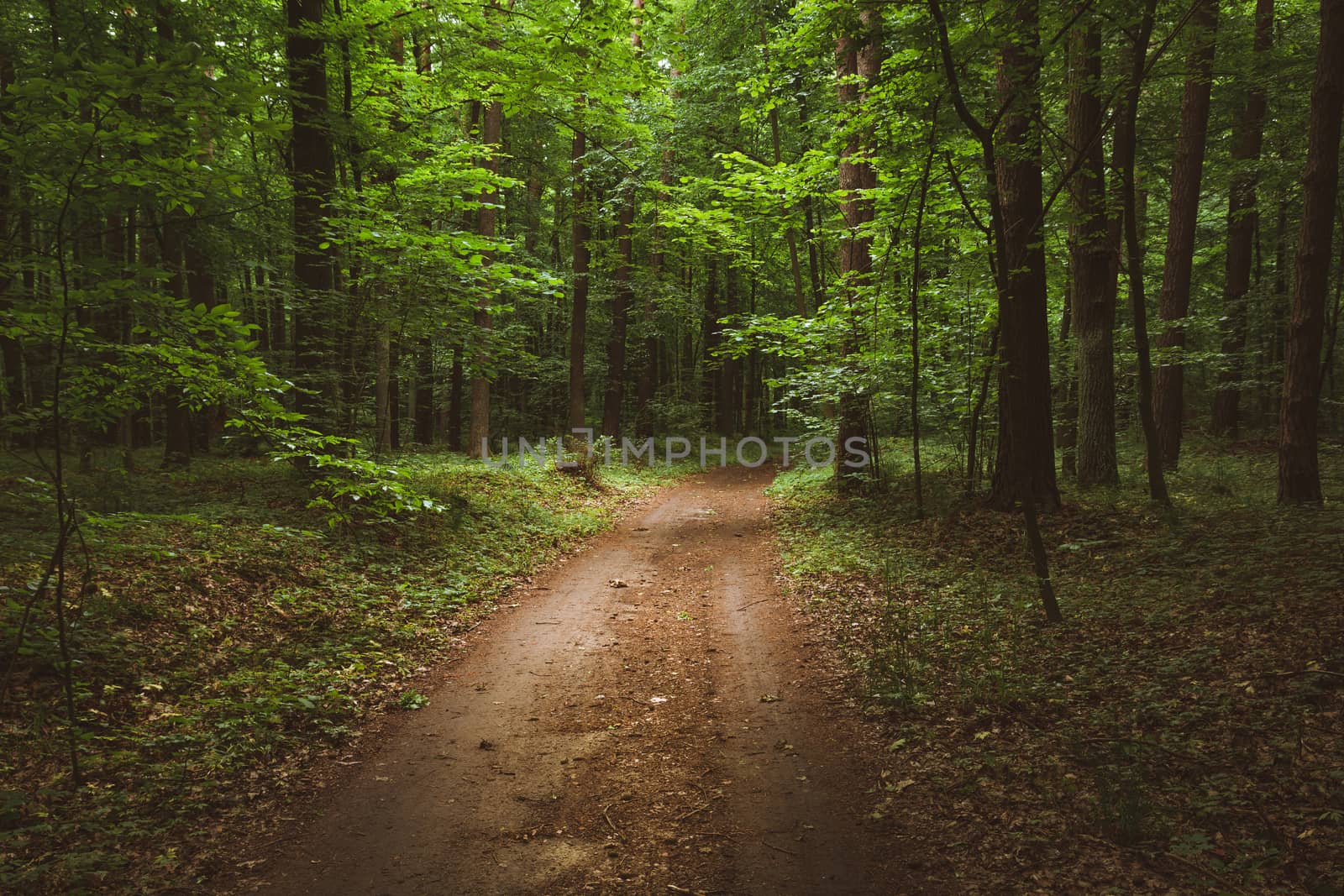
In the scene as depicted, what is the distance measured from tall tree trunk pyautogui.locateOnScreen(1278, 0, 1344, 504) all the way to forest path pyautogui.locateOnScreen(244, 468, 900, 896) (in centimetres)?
663

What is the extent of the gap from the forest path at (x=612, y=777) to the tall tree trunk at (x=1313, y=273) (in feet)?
21.8

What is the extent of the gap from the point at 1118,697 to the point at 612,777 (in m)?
3.87

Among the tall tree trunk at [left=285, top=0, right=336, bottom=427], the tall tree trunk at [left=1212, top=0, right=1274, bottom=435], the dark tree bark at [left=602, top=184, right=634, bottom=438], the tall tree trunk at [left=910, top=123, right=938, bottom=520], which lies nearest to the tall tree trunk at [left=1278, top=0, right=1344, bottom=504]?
the tall tree trunk at [left=910, top=123, right=938, bottom=520]

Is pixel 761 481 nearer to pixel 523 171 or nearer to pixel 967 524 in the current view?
pixel 967 524

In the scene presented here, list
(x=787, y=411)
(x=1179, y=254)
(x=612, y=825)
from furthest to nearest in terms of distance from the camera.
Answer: (x=787, y=411) < (x=1179, y=254) < (x=612, y=825)

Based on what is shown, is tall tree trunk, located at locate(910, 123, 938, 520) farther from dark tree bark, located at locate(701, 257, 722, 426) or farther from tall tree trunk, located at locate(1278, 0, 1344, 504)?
dark tree bark, located at locate(701, 257, 722, 426)

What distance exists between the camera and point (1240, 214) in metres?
11.4

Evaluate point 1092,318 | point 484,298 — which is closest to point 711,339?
point 484,298

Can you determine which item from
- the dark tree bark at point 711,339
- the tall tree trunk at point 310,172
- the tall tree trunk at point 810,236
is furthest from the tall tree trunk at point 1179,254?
the tall tree trunk at point 310,172

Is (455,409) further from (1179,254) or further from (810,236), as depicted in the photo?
(1179,254)

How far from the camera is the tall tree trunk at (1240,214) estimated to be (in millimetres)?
12500

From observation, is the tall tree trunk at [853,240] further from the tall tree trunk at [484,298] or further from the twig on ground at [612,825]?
the twig on ground at [612,825]

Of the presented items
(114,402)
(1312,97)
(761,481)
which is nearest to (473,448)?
(761,481)

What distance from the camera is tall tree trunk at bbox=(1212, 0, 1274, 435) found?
12.5 meters
